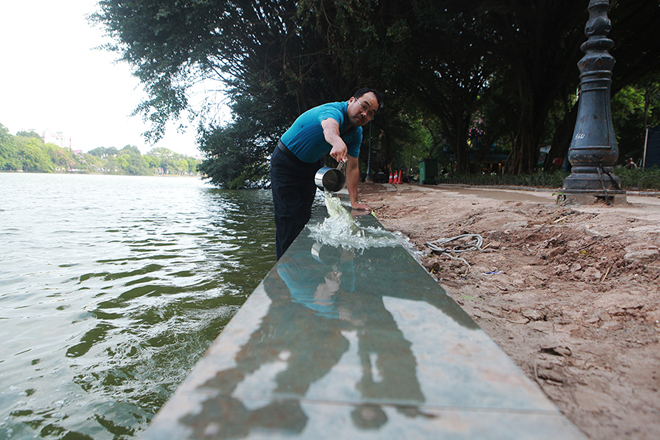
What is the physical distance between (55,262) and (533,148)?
17.7 metres

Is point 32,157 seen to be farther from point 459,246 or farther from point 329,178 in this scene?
point 459,246

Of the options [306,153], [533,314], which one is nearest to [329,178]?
[306,153]

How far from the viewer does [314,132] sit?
3.92 meters

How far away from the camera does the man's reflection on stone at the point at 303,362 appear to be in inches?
31.2

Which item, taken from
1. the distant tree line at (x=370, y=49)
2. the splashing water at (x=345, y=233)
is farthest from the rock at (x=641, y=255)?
the distant tree line at (x=370, y=49)

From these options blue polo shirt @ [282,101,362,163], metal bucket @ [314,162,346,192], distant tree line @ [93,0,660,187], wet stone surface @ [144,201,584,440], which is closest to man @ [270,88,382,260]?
blue polo shirt @ [282,101,362,163]

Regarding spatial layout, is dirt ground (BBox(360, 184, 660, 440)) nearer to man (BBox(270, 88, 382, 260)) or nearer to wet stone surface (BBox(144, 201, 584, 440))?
wet stone surface (BBox(144, 201, 584, 440))

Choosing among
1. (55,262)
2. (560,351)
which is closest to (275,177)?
(560,351)

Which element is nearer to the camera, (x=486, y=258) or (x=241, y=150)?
(x=486, y=258)

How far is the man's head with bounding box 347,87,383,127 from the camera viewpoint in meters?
3.80

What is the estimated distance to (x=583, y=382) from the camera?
5.00ft

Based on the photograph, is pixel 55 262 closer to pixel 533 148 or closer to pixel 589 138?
pixel 589 138

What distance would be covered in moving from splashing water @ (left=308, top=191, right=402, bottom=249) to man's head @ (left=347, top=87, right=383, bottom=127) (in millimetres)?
862

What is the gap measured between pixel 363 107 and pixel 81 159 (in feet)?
416
